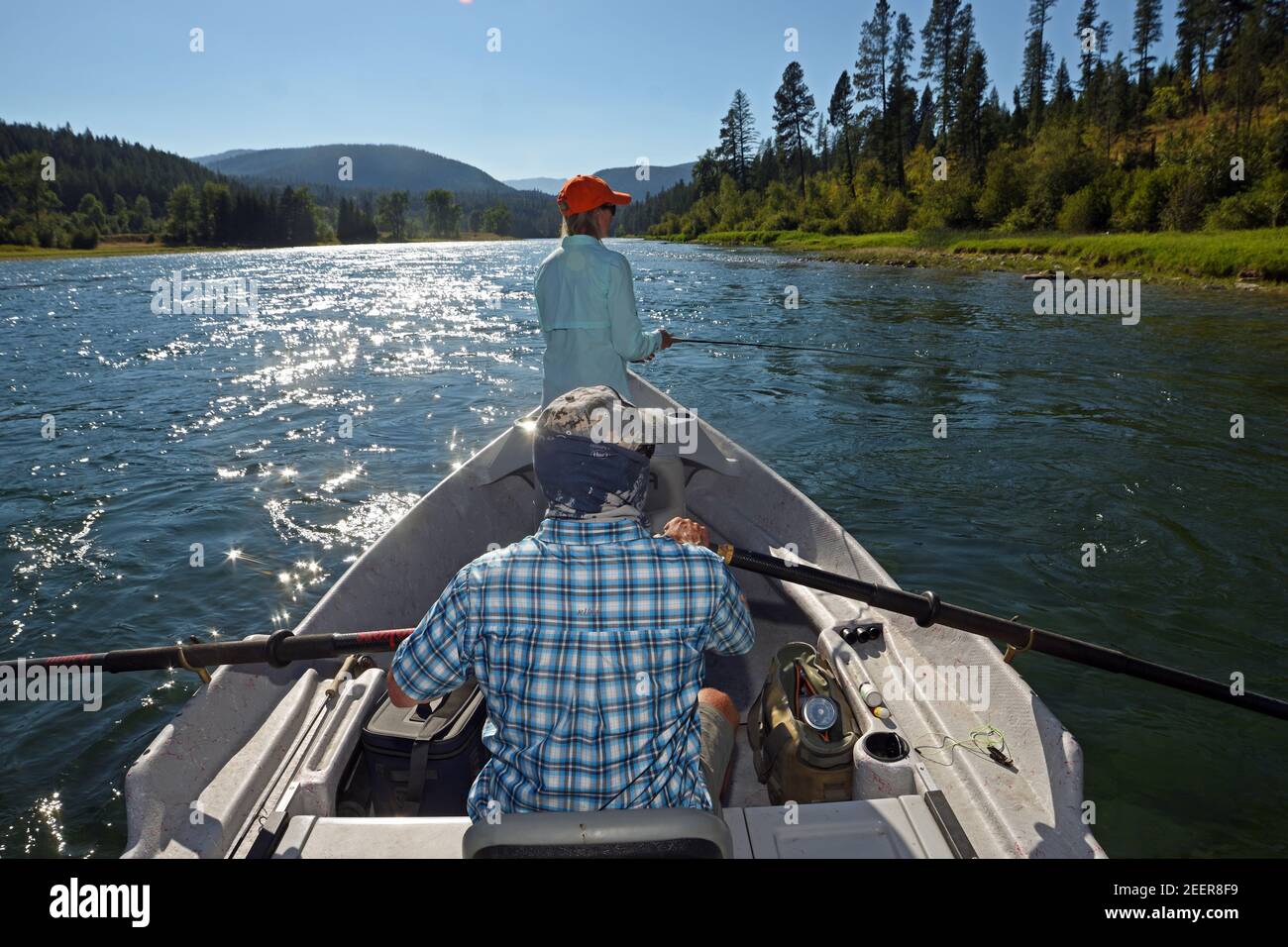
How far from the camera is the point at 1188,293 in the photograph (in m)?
27.8

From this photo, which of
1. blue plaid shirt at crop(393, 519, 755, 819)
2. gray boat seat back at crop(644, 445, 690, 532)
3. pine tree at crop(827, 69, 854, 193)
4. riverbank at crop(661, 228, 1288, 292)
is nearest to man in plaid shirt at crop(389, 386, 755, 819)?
blue plaid shirt at crop(393, 519, 755, 819)

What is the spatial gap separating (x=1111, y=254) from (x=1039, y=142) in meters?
37.6

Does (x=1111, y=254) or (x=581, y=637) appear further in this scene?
(x=1111, y=254)

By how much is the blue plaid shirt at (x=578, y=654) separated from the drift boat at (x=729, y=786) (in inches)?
10.9

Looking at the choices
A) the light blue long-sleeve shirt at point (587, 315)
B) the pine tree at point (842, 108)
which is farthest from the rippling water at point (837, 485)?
the pine tree at point (842, 108)

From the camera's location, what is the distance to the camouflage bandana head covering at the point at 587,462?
2273mm

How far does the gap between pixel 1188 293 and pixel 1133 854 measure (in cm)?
3000

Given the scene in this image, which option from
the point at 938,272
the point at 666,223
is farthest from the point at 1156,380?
the point at 666,223

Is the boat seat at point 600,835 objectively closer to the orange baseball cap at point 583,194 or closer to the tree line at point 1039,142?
the orange baseball cap at point 583,194

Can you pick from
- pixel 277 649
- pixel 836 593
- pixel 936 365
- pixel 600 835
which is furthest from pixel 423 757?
pixel 936 365

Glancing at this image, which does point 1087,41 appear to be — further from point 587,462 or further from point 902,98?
point 587,462

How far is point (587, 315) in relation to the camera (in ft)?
16.7

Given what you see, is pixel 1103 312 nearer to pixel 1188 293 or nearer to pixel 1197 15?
pixel 1188 293

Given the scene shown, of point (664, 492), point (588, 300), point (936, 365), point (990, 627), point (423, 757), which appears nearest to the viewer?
point (423, 757)
